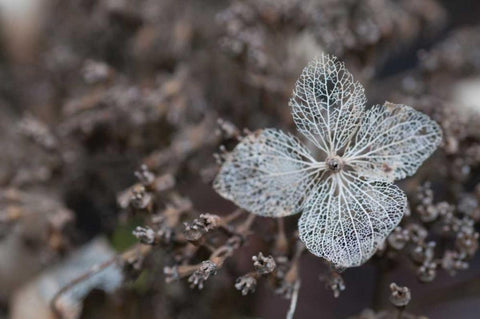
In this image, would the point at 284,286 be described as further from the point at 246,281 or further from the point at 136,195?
the point at 136,195

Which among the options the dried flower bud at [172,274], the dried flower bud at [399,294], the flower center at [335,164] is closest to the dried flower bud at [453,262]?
the dried flower bud at [399,294]

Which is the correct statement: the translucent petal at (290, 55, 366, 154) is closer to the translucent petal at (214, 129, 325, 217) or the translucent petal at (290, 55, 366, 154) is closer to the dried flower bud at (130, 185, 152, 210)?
the translucent petal at (214, 129, 325, 217)

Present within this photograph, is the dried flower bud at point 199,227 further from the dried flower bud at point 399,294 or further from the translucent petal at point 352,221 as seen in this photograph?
the dried flower bud at point 399,294

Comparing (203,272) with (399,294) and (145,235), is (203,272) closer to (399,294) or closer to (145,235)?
(145,235)

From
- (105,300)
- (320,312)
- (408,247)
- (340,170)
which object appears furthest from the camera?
(320,312)

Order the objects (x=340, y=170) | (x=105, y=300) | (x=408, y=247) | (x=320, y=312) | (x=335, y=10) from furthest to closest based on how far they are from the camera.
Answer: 1. (x=320, y=312)
2. (x=335, y=10)
3. (x=105, y=300)
4. (x=408, y=247)
5. (x=340, y=170)

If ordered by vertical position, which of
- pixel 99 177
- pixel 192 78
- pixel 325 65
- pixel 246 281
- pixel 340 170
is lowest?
pixel 246 281

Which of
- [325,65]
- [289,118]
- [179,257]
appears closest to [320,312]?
[289,118]
